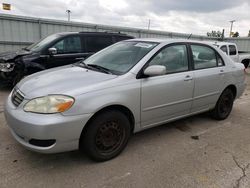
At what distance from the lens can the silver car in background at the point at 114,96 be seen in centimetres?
248

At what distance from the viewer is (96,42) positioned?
282 inches

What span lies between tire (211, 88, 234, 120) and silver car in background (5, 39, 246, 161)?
17cm

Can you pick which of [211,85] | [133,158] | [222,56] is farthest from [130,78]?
[222,56]

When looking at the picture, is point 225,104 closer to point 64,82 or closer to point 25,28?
point 64,82

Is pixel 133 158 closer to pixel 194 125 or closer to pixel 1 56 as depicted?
pixel 194 125

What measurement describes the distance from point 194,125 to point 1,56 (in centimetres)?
536

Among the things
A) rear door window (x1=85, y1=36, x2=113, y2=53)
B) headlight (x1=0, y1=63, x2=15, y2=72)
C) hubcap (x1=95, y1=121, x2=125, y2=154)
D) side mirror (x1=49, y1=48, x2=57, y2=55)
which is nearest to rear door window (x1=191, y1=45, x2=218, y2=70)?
hubcap (x1=95, y1=121, x2=125, y2=154)

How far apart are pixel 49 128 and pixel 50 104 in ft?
0.87

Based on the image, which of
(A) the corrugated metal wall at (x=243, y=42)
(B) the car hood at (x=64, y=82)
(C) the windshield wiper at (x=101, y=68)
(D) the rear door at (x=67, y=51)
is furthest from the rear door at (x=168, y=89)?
(A) the corrugated metal wall at (x=243, y=42)

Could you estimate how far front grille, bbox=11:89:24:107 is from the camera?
2700 mm

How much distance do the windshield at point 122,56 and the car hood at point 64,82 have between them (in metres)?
0.27

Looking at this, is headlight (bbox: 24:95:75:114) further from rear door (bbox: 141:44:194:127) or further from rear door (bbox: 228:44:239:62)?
rear door (bbox: 228:44:239:62)

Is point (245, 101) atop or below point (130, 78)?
below

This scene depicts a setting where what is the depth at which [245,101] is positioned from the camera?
248 inches
